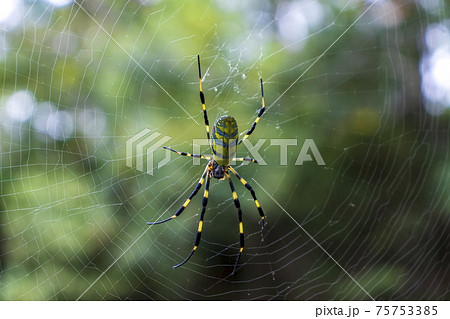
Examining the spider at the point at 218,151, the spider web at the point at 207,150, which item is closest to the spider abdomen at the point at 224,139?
the spider at the point at 218,151

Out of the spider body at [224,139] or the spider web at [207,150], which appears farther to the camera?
the spider web at [207,150]

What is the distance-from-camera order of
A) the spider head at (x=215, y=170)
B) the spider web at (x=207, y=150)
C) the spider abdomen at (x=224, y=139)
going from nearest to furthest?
1. the spider abdomen at (x=224, y=139)
2. the spider head at (x=215, y=170)
3. the spider web at (x=207, y=150)

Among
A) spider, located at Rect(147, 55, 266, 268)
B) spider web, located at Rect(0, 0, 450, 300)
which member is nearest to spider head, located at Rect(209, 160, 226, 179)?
spider, located at Rect(147, 55, 266, 268)

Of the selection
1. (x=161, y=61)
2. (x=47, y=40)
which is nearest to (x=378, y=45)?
(x=161, y=61)

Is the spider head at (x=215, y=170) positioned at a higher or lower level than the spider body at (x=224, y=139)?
lower

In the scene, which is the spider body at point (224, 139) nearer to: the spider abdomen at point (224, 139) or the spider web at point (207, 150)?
the spider abdomen at point (224, 139)

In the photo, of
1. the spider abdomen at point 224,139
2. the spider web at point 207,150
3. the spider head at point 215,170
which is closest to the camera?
the spider abdomen at point 224,139
